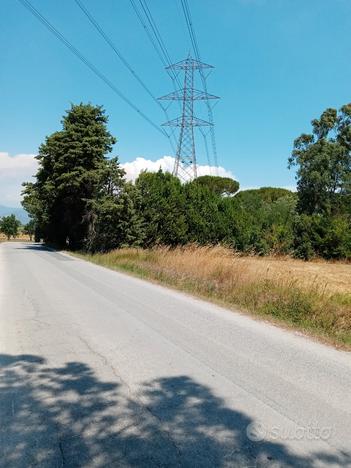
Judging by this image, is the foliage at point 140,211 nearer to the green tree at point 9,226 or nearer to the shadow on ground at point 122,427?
the shadow on ground at point 122,427

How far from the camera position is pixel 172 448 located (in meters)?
3.36

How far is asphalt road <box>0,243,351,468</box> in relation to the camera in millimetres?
3332

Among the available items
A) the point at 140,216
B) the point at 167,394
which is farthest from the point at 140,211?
the point at 167,394

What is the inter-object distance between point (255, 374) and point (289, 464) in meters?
2.01

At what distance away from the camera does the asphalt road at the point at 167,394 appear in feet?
10.9

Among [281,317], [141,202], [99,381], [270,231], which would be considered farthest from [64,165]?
[99,381]

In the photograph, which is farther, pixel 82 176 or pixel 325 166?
pixel 325 166

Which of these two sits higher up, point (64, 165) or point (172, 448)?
point (64, 165)

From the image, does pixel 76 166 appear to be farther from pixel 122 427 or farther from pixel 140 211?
pixel 122 427

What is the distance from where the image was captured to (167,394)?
4.45m

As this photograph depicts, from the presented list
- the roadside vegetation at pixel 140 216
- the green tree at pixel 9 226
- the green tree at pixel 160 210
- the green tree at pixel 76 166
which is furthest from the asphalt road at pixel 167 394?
the green tree at pixel 9 226

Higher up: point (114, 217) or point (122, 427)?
point (114, 217)

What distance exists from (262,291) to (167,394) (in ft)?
20.9

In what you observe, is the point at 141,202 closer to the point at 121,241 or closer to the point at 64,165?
the point at 121,241
